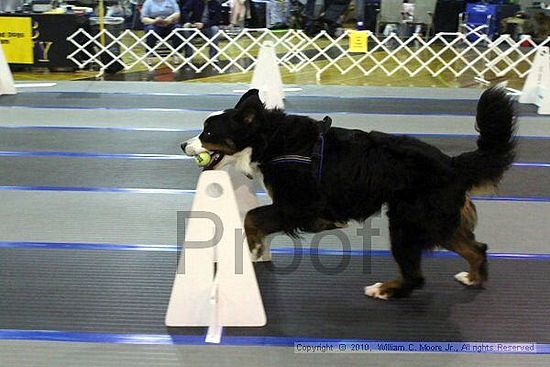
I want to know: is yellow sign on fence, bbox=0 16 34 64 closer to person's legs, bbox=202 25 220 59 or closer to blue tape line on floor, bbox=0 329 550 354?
person's legs, bbox=202 25 220 59

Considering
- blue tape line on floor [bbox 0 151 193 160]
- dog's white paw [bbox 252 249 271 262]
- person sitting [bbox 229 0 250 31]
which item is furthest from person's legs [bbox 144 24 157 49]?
dog's white paw [bbox 252 249 271 262]

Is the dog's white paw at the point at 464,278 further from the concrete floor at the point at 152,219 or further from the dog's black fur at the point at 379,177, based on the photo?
the concrete floor at the point at 152,219

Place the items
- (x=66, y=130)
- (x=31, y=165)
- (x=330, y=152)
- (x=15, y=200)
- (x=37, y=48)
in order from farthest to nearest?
(x=37, y=48)
(x=66, y=130)
(x=31, y=165)
(x=15, y=200)
(x=330, y=152)

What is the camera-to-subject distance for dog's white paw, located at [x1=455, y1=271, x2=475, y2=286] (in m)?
3.44

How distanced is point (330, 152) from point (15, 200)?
273cm

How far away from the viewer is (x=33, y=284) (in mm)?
3371

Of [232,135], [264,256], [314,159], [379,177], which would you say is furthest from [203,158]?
[379,177]

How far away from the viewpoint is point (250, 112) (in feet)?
10.4

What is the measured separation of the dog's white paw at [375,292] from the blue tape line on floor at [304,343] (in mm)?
426

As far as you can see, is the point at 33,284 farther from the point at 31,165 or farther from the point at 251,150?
the point at 31,165

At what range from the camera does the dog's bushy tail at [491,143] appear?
9.90 feet

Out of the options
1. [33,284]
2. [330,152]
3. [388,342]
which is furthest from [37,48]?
[388,342]

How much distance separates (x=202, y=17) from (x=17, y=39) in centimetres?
345

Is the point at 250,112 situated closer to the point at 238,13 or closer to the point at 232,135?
the point at 232,135
